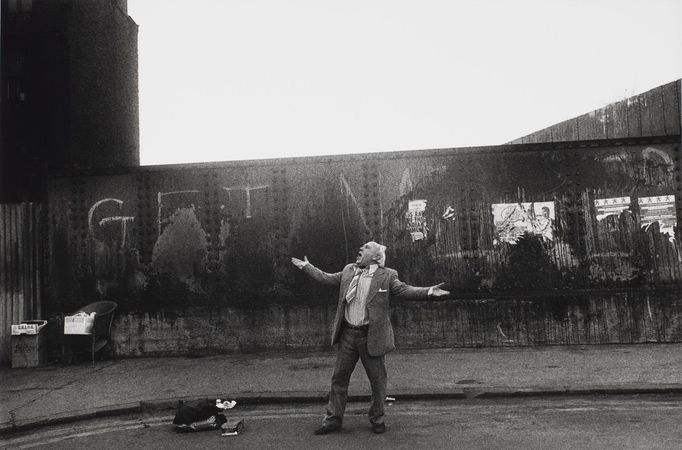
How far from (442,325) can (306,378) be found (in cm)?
285

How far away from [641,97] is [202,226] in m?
8.37

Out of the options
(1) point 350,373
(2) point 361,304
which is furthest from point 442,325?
(1) point 350,373

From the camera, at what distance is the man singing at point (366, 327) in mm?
5785

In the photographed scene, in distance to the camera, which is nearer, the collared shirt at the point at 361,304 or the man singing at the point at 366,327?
the man singing at the point at 366,327

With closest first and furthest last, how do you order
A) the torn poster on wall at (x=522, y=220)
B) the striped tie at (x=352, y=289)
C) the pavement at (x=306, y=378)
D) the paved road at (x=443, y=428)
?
1. the paved road at (x=443, y=428)
2. the striped tie at (x=352, y=289)
3. the pavement at (x=306, y=378)
4. the torn poster on wall at (x=522, y=220)

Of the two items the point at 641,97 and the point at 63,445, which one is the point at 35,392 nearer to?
the point at 63,445

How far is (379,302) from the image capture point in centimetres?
604

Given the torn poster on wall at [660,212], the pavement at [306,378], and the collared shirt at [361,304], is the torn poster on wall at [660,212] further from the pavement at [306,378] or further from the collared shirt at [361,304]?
the collared shirt at [361,304]

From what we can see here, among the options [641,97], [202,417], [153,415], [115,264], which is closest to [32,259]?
[115,264]

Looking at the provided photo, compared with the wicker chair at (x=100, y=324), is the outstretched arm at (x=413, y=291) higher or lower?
higher

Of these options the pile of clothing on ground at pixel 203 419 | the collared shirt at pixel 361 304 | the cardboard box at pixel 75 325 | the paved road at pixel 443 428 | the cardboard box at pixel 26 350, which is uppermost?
the collared shirt at pixel 361 304

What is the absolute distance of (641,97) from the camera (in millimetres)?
10656

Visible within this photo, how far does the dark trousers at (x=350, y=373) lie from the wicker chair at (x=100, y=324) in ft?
18.6

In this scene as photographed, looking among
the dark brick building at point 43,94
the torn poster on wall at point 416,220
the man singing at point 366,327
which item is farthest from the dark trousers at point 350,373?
the dark brick building at point 43,94
